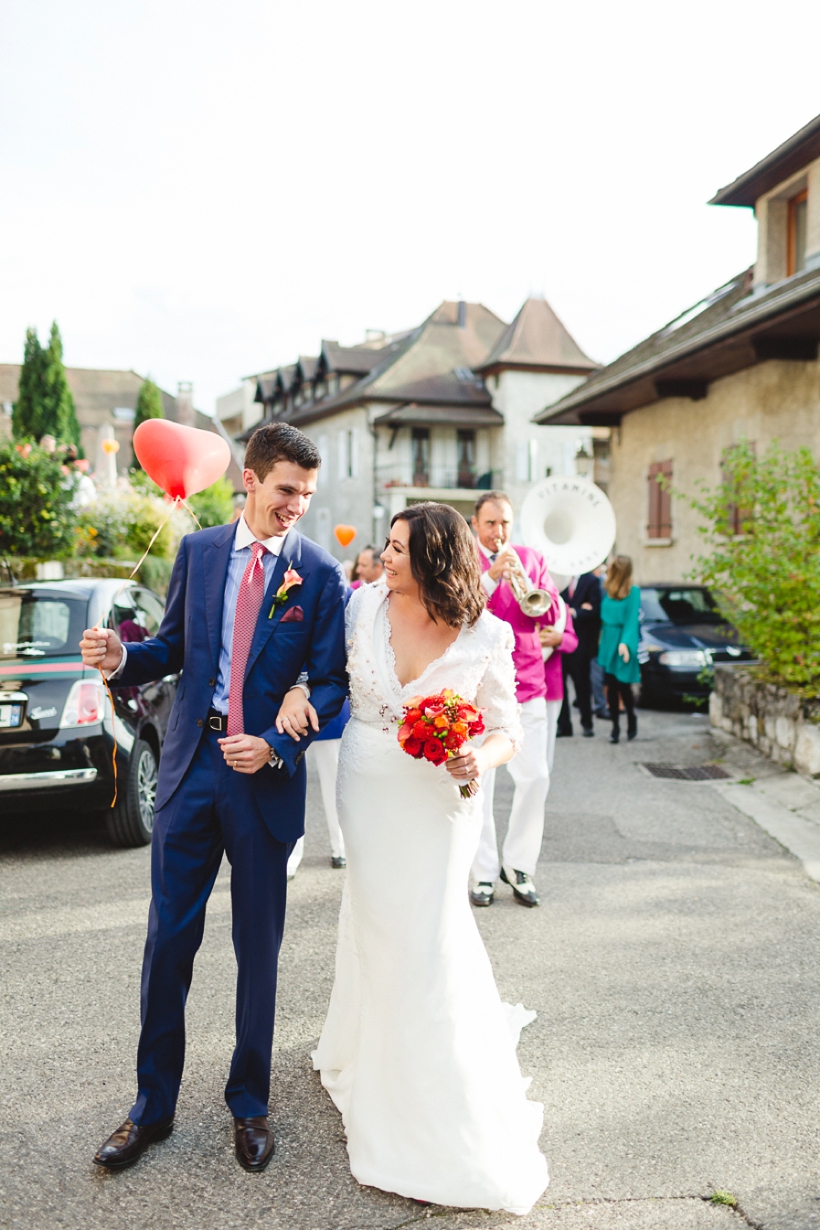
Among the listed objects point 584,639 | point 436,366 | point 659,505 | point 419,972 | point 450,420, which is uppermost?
point 436,366

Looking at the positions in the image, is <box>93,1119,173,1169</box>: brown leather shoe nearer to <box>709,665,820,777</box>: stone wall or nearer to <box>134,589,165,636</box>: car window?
<box>134,589,165,636</box>: car window

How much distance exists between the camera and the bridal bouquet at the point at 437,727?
9.86 ft

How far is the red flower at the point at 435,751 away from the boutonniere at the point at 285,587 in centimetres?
67

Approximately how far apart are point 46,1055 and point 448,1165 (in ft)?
5.88

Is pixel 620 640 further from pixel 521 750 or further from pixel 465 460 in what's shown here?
pixel 465 460

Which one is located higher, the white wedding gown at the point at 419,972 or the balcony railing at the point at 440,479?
the balcony railing at the point at 440,479

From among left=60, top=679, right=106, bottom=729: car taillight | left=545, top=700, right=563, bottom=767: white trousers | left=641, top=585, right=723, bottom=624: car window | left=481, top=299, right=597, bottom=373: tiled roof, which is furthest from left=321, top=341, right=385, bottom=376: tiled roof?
left=545, top=700, right=563, bottom=767: white trousers

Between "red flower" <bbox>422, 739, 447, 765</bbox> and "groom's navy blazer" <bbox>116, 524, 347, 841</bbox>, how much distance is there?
1.25 ft

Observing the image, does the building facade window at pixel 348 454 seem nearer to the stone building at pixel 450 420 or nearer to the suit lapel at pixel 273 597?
the stone building at pixel 450 420

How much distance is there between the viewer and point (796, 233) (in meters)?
17.1

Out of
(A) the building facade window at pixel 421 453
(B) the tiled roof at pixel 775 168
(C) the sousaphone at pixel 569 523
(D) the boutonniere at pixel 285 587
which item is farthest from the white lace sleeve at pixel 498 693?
(A) the building facade window at pixel 421 453

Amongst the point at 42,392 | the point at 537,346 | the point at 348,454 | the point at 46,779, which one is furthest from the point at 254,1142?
the point at 42,392

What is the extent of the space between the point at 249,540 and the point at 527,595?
2.69 metres

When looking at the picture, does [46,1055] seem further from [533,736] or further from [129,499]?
[129,499]
